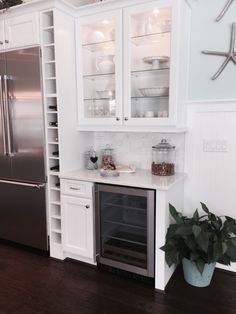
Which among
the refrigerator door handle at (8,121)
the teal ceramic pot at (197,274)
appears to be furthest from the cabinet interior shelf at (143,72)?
the teal ceramic pot at (197,274)

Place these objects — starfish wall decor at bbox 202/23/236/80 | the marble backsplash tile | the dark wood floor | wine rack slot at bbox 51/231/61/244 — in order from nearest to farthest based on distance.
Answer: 1. the dark wood floor
2. starfish wall decor at bbox 202/23/236/80
3. the marble backsplash tile
4. wine rack slot at bbox 51/231/61/244

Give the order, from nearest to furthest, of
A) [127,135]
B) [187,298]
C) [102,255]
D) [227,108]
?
[187,298], [227,108], [102,255], [127,135]

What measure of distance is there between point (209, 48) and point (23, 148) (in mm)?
2029

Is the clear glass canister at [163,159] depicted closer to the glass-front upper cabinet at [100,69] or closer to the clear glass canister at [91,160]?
the glass-front upper cabinet at [100,69]

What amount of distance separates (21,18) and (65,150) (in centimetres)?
133

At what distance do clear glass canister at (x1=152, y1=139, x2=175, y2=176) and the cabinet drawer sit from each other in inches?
25.6

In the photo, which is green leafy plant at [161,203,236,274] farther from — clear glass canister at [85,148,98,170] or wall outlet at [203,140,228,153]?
clear glass canister at [85,148,98,170]

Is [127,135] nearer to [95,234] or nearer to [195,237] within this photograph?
[95,234]

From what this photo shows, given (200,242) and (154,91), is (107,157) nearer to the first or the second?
(154,91)

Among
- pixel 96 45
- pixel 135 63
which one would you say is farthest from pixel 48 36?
pixel 135 63

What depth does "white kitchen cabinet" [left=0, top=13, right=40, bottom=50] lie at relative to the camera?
246 cm

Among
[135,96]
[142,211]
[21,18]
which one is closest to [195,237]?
[142,211]

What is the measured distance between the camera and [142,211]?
2.36m

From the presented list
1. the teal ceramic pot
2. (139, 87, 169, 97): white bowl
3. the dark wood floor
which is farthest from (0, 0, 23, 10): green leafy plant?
the teal ceramic pot
